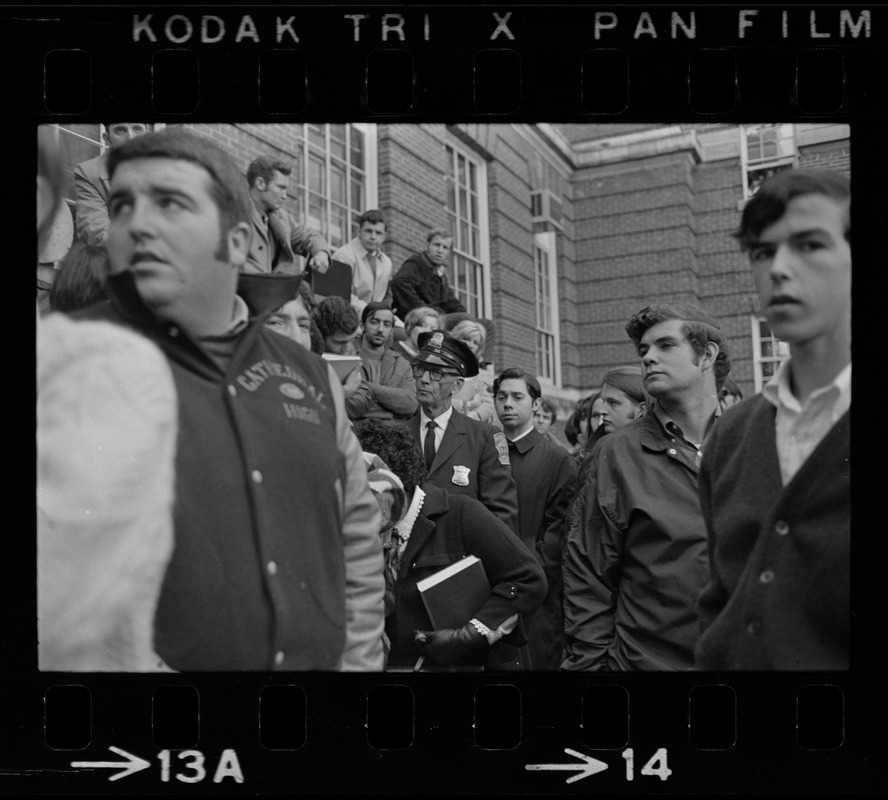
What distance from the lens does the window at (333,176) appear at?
3469 mm

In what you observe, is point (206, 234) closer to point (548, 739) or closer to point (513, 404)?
point (513, 404)

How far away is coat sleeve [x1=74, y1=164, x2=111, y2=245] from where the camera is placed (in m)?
3.30

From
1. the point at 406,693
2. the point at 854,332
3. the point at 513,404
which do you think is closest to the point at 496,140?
the point at 513,404

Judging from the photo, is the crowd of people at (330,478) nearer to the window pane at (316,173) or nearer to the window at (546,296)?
the window pane at (316,173)

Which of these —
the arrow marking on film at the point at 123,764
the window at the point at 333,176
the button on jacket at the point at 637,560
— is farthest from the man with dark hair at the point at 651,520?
the arrow marking on film at the point at 123,764

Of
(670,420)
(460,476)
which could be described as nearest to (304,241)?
(460,476)

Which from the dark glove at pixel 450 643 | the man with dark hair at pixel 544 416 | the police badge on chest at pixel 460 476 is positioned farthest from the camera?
the man with dark hair at pixel 544 416

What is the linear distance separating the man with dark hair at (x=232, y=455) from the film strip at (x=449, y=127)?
0.60ft

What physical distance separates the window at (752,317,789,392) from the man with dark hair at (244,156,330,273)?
1.66 m

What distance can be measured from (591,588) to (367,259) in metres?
1.50

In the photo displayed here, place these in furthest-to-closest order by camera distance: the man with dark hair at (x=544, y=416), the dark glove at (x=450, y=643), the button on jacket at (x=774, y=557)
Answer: the man with dark hair at (x=544, y=416) < the dark glove at (x=450, y=643) < the button on jacket at (x=774, y=557)

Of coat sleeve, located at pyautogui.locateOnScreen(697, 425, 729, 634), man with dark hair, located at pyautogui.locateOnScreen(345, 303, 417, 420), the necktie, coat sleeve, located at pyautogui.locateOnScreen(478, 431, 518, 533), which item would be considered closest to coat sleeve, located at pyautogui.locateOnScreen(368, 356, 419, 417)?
man with dark hair, located at pyautogui.locateOnScreen(345, 303, 417, 420)

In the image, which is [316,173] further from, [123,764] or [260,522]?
[123,764]
